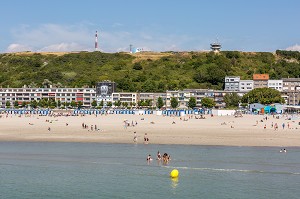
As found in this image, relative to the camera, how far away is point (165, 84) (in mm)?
131750

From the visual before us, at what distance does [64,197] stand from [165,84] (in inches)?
4360

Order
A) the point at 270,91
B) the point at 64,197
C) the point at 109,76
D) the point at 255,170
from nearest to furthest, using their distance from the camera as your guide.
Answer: the point at 64,197, the point at 255,170, the point at 270,91, the point at 109,76

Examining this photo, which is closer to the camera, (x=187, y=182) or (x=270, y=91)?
(x=187, y=182)

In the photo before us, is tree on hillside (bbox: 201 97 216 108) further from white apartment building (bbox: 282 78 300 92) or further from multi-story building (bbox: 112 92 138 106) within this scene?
white apartment building (bbox: 282 78 300 92)

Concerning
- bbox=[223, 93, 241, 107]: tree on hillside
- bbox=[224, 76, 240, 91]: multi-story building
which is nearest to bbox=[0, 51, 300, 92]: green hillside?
bbox=[224, 76, 240, 91]: multi-story building

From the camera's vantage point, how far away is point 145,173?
2642 cm

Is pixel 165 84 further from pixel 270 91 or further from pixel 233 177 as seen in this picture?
Answer: pixel 233 177

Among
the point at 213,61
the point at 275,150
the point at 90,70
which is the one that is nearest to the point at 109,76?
the point at 90,70

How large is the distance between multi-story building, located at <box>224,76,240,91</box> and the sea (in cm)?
9613

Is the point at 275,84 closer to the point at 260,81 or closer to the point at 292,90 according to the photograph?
the point at 260,81

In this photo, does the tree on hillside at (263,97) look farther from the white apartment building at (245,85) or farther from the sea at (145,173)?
the sea at (145,173)

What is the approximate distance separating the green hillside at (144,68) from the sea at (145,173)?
93.3 meters

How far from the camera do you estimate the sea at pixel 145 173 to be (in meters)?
22.4

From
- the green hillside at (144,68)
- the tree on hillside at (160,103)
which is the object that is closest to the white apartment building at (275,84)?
the green hillside at (144,68)
